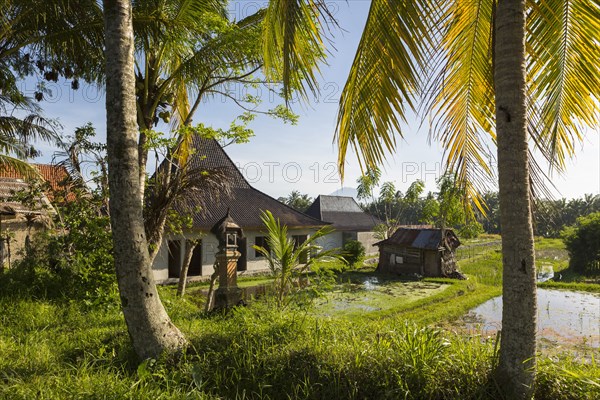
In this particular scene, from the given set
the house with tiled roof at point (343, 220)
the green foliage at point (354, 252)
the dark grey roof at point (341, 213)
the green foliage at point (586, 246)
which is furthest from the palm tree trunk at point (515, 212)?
the dark grey roof at point (341, 213)

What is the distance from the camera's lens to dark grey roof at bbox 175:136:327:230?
14648 mm

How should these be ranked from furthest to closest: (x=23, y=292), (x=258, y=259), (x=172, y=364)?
(x=258, y=259) < (x=23, y=292) < (x=172, y=364)

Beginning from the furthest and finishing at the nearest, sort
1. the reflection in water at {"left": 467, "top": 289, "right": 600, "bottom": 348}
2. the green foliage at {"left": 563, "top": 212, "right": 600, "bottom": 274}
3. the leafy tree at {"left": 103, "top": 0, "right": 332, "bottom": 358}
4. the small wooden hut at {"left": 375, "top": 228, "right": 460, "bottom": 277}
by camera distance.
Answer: the green foliage at {"left": 563, "top": 212, "right": 600, "bottom": 274} → the small wooden hut at {"left": 375, "top": 228, "right": 460, "bottom": 277} → the reflection in water at {"left": 467, "top": 289, "right": 600, "bottom": 348} → the leafy tree at {"left": 103, "top": 0, "right": 332, "bottom": 358}

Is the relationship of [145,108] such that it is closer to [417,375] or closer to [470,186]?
[470,186]

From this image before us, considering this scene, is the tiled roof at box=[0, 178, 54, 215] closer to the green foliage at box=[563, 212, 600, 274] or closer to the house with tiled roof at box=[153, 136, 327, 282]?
the house with tiled roof at box=[153, 136, 327, 282]

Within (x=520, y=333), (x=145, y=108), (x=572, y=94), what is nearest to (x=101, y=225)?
(x=145, y=108)

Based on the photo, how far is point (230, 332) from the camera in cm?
423

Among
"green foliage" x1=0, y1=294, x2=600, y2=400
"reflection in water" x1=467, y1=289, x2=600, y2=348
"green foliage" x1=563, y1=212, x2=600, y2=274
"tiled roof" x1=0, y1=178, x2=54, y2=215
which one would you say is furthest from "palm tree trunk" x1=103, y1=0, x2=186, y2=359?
"green foliage" x1=563, y1=212, x2=600, y2=274

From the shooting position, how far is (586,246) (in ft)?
63.9

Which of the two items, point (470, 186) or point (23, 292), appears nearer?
point (470, 186)

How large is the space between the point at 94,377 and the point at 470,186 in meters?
4.25

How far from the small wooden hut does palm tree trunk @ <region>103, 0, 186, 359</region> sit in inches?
633

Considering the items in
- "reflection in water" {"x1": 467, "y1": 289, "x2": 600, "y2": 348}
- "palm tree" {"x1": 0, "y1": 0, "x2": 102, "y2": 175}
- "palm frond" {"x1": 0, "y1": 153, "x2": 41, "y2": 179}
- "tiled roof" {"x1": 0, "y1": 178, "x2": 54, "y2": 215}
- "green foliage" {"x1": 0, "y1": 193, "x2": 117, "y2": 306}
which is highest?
"palm tree" {"x1": 0, "y1": 0, "x2": 102, "y2": 175}

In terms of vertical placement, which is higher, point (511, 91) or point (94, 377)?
point (511, 91)
